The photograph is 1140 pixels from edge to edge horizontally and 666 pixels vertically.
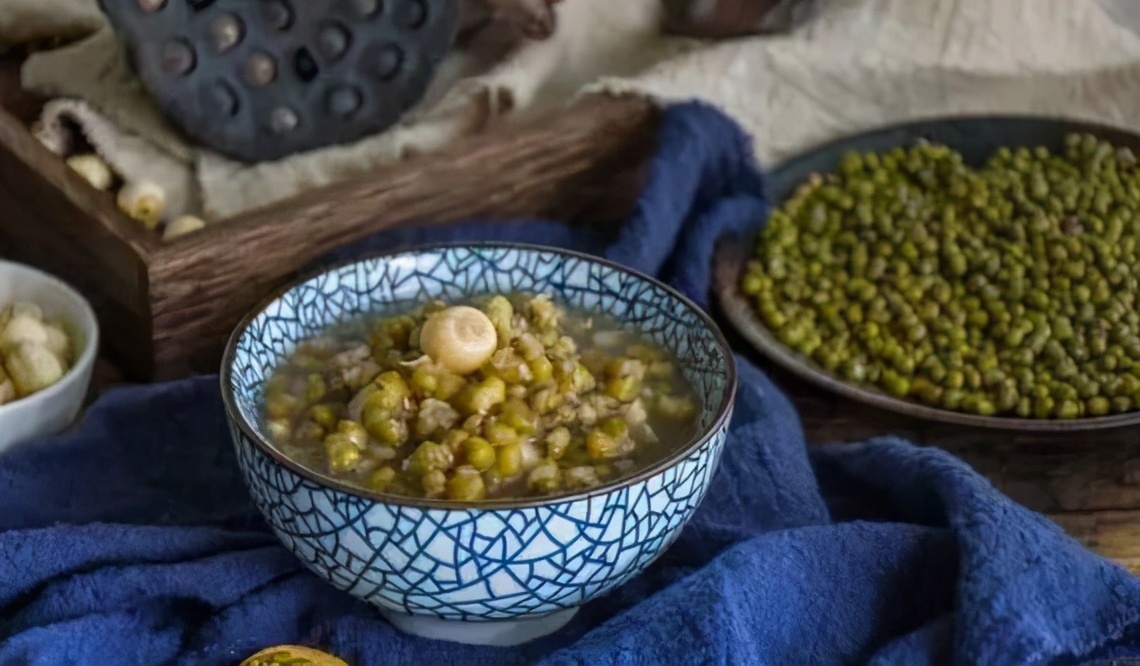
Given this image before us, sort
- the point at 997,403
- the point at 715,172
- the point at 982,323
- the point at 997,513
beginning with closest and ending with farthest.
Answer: the point at 997,513
the point at 997,403
the point at 982,323
the point at 715,172

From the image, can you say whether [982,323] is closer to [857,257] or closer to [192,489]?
[857,257]

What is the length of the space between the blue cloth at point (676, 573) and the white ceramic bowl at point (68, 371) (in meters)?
0.02

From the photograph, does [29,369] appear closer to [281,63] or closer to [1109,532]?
[281,63]

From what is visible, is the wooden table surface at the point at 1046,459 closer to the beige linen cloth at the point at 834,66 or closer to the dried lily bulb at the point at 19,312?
the beige linen cloth at the point at 834,66

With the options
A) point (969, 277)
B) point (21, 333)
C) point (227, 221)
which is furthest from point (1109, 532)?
point (21, 333)

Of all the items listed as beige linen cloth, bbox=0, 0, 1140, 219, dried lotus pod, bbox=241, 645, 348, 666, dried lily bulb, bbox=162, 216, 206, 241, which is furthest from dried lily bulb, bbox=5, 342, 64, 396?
beige linen cloth, bbox=0, 0, 1140, 219

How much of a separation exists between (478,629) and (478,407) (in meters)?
0.14

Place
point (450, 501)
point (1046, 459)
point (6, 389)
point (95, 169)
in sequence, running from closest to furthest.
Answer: point (450, 501), point (6, 389), point (1046, 459), point (95, 169)

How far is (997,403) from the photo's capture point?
3.35 ft

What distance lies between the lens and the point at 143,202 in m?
1.06

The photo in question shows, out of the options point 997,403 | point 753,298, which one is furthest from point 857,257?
point 997,403

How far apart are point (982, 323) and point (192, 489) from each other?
0.70 meters

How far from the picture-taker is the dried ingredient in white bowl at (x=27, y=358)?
2.91ft

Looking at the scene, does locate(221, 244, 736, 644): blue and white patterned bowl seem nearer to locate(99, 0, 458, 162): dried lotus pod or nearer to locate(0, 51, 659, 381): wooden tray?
locate(0, 51, 659, 381): wooden tray
